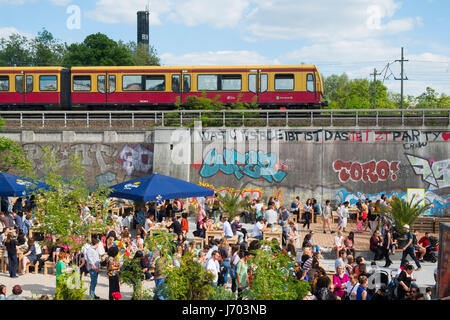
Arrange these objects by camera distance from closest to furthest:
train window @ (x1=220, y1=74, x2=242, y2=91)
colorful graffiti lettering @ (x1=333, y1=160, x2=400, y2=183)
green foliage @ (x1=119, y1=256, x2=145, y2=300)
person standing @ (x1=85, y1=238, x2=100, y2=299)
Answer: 1. green foliage @ (x1=119, y1=256, x2=145, y2=300)
2. person standing @ (x1=85, y1=238, x2=100, y2=299)
3. colorful graffiti lettering @ (x1=333, y1=160, x2=400, y2=183)
4. train window @ (x1=220, y1=74, x2=242, y2=91)

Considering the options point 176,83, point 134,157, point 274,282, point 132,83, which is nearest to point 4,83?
point 132,83

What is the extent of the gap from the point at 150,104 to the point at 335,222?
467 inches

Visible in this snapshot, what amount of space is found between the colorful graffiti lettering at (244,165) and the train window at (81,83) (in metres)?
8.18

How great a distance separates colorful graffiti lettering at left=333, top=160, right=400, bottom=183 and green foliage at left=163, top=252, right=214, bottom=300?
17.2 m

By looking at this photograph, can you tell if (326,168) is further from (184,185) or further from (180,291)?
(180,291)

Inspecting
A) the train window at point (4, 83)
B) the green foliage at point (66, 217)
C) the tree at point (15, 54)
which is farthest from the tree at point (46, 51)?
the green foliage at point (66, 217)

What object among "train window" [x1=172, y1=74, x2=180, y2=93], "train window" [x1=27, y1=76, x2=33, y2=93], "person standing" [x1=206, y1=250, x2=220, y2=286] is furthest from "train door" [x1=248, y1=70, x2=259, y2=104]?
"person standing" [x1=206, y1=250, x2=220, y2=286]

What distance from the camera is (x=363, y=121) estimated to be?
999 inches

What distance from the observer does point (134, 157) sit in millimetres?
25656

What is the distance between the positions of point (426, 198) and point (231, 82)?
1151 centimetres

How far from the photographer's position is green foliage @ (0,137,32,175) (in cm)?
2464

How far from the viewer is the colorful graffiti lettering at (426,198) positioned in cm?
2400

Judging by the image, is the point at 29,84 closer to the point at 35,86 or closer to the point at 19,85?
the point at 35,86

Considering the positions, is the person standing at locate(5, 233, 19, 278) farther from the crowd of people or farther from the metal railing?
the metal railing
